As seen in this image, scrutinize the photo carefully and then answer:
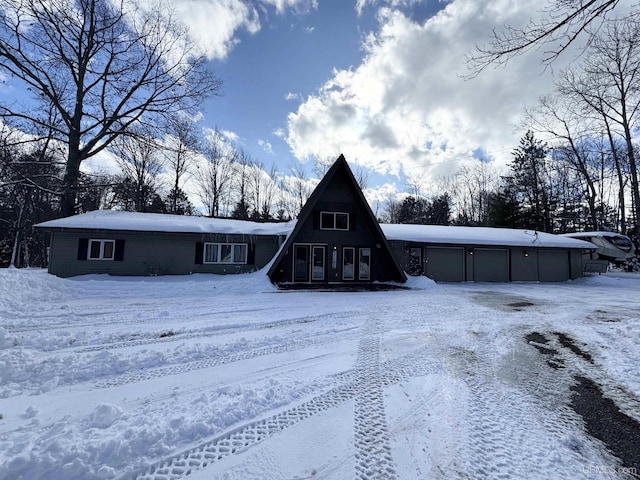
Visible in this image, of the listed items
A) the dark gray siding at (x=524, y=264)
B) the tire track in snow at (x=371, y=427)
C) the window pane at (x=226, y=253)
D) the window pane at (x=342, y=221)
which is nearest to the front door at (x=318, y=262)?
the window pane at (x=342, y=221)

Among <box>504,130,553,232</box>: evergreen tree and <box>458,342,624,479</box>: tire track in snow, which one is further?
<box>504,130,553,232</box>: evergreen tree

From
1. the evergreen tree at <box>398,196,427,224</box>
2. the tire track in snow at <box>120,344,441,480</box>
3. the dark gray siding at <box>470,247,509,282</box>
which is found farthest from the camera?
the evergreen tree at <box>398,196,427,224</box>

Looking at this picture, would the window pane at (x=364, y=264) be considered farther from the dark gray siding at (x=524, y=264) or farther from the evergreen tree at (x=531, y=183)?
the evergreen tree at (x=531, y=183)

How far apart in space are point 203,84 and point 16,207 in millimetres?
18483

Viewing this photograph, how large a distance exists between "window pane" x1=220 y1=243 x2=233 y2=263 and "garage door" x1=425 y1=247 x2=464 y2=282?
10303 millimetres

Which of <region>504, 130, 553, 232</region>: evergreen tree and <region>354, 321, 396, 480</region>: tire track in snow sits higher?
<region>504, 130, 553, 232</region>: evergreen tree

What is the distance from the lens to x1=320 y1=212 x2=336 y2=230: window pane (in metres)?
13.8

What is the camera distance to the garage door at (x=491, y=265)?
16.4m

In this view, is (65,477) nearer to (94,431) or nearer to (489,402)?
(94,431)

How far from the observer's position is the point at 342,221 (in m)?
14.0

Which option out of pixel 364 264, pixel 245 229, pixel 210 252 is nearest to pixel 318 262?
pixel 364 264

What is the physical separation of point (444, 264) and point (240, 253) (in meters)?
10.9

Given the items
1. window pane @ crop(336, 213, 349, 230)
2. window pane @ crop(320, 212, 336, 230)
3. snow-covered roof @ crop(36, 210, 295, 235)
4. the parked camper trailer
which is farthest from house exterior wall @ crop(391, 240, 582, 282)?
snow-covered roof @ crop(36, 210, 295, 235)

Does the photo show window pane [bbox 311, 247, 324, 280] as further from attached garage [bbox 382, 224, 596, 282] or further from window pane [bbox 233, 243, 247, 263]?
attached garage [bbox 382, 224, 596, 282]
